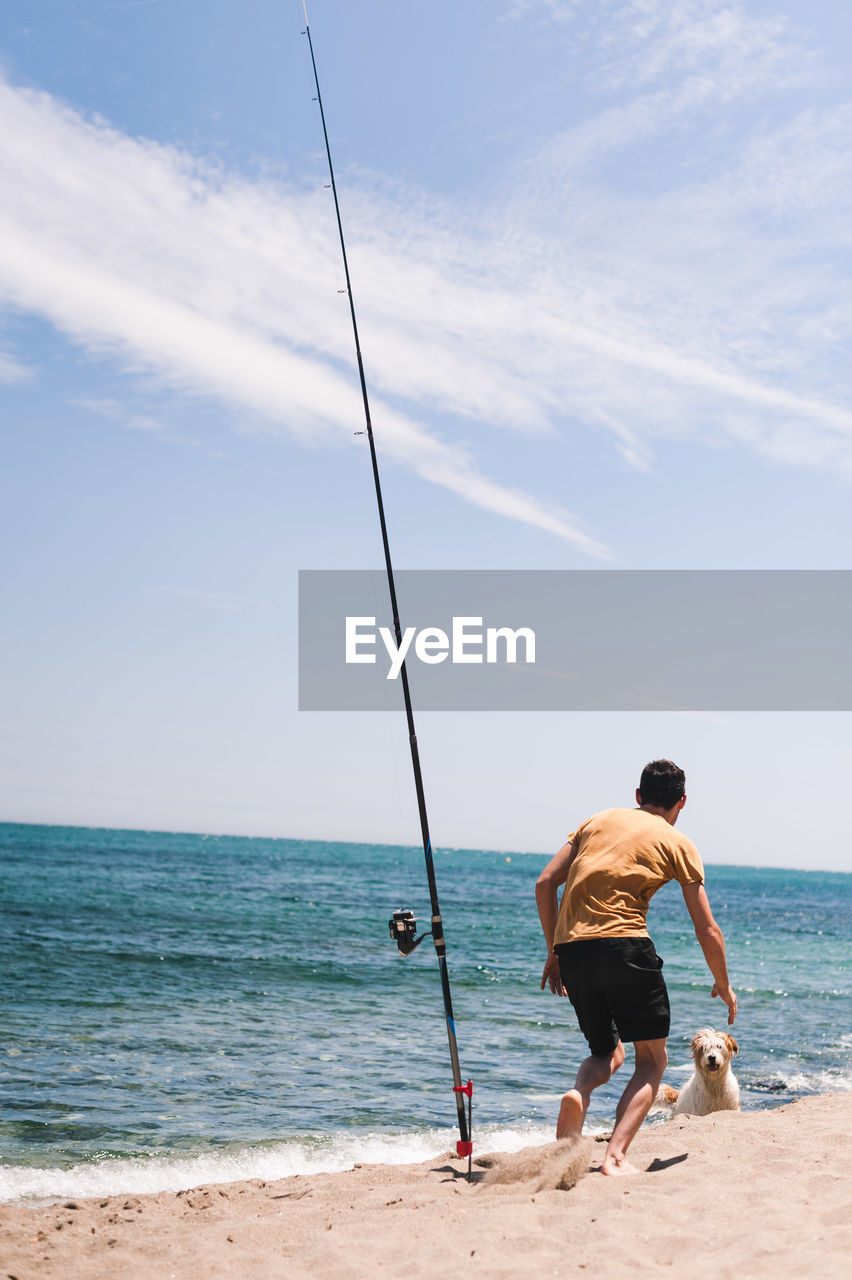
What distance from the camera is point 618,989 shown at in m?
4.02

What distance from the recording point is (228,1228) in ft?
12.9

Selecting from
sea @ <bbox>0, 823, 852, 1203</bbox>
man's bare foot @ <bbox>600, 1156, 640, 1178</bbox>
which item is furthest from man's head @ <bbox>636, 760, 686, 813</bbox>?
sea @ <bbox>0, 823, 852, 1203</bbox>

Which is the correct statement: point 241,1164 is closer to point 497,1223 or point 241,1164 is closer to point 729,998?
point 497,1223

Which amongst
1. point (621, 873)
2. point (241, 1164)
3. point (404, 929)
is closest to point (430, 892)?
point (404, 929)

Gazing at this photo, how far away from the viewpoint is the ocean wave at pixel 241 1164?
538 centimetres

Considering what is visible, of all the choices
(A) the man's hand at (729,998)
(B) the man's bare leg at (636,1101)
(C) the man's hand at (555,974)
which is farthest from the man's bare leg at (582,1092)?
(A) the man's hand at (729,998)

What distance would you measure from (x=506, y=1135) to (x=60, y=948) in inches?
461

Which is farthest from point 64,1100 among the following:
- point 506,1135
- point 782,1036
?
point 782,1036

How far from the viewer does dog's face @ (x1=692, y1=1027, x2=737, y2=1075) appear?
6055mm

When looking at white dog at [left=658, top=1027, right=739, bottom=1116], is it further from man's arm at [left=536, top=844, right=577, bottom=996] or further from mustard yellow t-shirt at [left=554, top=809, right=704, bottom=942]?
mustard yellow t-shirt at [left=554, top=809, right=704, bottom=942]

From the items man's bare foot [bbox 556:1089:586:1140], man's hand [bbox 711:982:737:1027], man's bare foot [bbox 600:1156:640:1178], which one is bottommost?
man's bare foot [bbox 600:1156:640:1178]

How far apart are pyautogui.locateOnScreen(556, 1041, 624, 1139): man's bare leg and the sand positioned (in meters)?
0.09

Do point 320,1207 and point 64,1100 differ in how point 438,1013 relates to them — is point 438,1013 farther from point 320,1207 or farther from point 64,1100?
point 320,1207

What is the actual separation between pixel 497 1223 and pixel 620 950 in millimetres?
1122
